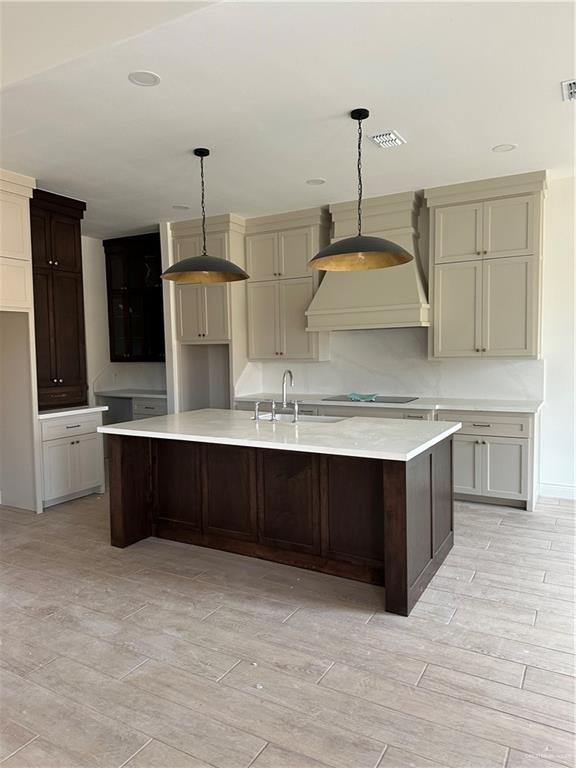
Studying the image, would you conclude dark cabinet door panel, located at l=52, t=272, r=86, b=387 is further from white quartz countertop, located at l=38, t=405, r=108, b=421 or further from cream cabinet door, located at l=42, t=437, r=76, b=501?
cream cabinet door, located at l=42, t=437, r=76, b=501

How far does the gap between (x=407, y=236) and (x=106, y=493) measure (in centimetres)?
379

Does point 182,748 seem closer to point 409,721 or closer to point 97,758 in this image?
point 97,758

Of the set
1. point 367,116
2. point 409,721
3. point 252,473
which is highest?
point 367,116

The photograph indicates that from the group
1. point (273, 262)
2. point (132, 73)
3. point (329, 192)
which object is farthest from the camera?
point (273, 262)

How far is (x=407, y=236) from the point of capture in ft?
16.1

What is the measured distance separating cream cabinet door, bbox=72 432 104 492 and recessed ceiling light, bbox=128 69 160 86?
10.5 ft

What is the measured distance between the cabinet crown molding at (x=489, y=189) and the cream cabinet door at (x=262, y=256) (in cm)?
169

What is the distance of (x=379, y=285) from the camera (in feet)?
16.2

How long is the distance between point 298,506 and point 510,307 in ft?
8.72

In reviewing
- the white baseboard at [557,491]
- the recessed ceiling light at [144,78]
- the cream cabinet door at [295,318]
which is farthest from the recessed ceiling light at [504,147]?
the white baseboard at [557,491]

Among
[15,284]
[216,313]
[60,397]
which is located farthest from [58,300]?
[216,313]

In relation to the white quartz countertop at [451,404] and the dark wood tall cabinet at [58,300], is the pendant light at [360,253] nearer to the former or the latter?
the white quartz countertop at [451,404]

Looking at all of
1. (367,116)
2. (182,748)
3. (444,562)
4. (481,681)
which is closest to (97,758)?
(182,748)

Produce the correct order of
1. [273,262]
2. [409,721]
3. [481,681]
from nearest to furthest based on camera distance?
[409,721] → [481,681] → [273,262]
